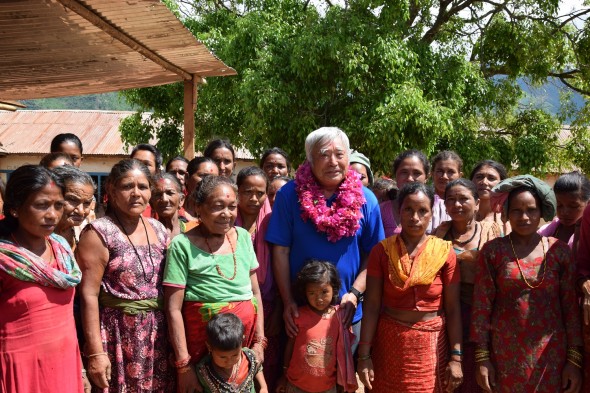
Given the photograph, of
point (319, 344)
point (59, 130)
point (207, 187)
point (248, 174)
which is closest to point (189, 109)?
point (248, 174)

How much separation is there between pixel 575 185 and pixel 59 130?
21695 mm

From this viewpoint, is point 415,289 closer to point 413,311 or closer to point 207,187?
point 413,311

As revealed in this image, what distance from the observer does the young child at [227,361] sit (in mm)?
3143

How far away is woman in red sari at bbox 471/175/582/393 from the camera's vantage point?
3.25 m

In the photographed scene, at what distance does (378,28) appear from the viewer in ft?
32.4

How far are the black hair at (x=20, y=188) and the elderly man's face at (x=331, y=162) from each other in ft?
4.92

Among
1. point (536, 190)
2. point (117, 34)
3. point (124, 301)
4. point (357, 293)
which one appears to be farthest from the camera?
point (117, 34)

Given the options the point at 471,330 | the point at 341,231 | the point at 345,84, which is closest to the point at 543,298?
the point at 471,330

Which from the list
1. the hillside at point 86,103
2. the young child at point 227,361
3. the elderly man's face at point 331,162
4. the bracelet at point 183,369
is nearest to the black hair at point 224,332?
the young child at point 227,361

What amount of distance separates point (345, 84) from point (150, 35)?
488 centimetres

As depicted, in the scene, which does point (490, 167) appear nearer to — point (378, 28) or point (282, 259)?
point (282, 259)

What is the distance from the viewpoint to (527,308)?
3260 millimetres

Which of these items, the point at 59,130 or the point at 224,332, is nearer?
the point at 224,332

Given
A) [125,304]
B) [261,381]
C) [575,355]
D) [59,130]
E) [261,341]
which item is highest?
[59,130]
